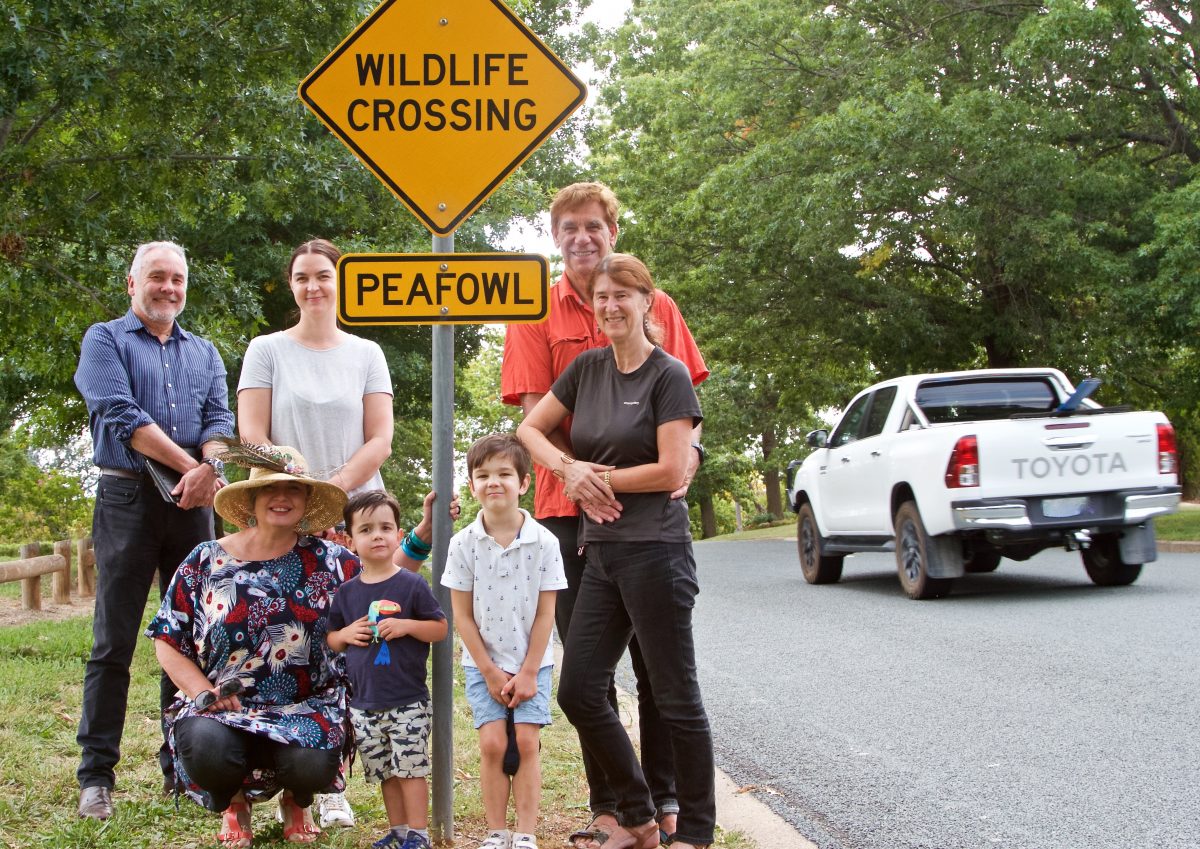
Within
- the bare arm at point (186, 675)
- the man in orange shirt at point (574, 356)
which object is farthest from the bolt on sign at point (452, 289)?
the bare arm at point (186, 675)

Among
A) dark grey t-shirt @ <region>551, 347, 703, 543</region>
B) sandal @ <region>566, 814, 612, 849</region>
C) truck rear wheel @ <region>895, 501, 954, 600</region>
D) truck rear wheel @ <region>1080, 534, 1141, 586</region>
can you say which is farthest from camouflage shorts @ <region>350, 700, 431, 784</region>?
truck rear wheel @ <region>1080, 534, 1141, 586</region>

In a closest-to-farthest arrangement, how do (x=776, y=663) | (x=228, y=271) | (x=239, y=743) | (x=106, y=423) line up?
(x=239, y=743) < (x=106, y=423) < (x=776, y=663) < (x=228, y=271)

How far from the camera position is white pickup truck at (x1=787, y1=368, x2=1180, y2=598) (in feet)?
34.2

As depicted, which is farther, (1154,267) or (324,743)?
(1154,267)

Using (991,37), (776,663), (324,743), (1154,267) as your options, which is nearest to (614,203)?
(324,743)

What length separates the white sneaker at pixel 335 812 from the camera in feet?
14.8

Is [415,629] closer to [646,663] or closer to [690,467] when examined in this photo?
[646,663]

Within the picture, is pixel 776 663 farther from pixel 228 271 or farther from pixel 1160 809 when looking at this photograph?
pixel 228 271

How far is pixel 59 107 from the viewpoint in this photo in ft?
31.3

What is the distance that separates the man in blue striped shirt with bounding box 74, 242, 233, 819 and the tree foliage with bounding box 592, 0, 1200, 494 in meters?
14.6

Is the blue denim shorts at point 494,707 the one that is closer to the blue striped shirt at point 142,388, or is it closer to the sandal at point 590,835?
the sandal at point 590,835

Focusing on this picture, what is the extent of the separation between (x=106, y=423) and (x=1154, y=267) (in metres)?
16.4

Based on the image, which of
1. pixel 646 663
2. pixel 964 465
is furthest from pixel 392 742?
pixel 964 465

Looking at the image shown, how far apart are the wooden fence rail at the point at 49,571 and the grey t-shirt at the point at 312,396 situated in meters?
8.73
